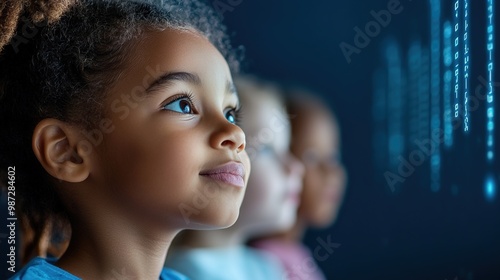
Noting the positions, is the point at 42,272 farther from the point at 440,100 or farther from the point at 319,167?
the point at 319,167

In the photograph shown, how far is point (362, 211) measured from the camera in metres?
1.31

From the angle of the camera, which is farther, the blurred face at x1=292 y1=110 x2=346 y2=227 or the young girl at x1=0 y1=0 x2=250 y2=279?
the blurred face at x1=292 y1=110 x2=346 y2=227

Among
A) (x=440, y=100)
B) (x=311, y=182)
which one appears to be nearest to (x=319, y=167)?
(x=311, y=182)

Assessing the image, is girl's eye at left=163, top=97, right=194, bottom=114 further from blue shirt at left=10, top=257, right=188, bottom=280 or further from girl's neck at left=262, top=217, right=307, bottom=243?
girl's neck at left=262, top=217, right=307, bottom=243

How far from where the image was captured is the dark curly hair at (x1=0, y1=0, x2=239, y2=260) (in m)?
0.74

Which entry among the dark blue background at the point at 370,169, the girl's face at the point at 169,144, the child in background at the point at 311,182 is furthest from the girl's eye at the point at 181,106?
the child in background at the point at 311,182

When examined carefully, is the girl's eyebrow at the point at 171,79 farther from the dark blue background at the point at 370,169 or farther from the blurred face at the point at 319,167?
the blurred face at the point at 319,167

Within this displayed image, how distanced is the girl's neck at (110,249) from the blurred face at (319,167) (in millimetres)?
645

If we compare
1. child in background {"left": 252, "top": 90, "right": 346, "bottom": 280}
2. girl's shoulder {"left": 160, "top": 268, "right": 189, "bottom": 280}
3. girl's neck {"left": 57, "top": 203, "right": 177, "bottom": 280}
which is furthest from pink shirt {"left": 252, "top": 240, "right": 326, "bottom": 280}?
girl's neck {"left": 57, "top": 203, "right": 177, "bottom": 280}

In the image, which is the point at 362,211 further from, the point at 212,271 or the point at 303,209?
the point at 212,271

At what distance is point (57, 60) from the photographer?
29.3 inches

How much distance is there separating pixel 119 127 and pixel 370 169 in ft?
2.20

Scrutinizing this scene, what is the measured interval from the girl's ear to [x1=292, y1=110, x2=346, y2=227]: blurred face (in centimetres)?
67

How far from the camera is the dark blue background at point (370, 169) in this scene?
1043 mm
